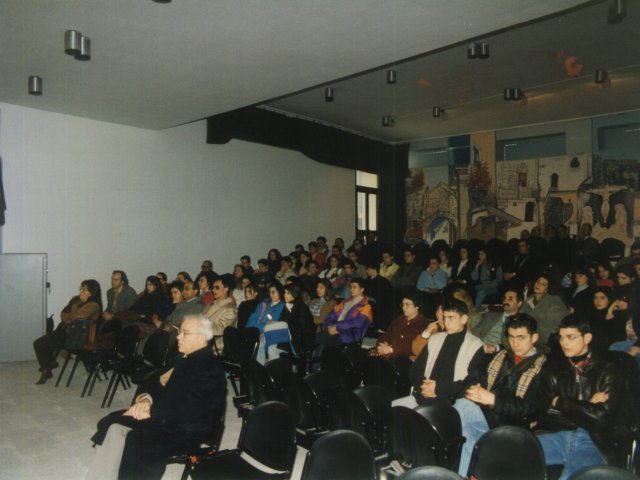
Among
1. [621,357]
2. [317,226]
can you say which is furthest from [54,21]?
[317,226]

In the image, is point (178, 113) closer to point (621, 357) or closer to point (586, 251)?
point (621, 357)

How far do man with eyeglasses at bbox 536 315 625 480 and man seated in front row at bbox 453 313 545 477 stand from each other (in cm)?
8

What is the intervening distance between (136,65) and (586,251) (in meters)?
8.42

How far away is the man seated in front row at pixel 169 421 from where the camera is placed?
3.07 m

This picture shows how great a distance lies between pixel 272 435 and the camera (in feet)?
9.80

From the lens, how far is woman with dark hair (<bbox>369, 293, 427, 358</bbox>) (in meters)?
4.98

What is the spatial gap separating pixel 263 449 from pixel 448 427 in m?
1.06

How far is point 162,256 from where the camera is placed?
392 inches

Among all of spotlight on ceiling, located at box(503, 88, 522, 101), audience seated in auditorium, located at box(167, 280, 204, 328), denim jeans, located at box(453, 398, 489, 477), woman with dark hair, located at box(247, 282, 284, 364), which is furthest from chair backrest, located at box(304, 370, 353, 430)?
spotlight on ceiling, located at box(503, 88, 522, 101)

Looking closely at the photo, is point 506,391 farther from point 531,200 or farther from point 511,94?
point 531,200

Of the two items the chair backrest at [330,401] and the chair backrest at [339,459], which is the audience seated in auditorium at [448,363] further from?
the chair backrest at [339,459]

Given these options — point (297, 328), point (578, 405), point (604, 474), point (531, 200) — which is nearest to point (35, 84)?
point (297, 328)

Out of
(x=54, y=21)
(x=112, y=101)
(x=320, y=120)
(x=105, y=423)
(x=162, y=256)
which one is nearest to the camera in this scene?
(x=105, y=423)

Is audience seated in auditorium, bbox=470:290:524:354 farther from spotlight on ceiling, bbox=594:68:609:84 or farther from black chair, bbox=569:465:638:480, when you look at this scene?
spotlight on ceiling, bbox=594:68:609:84
